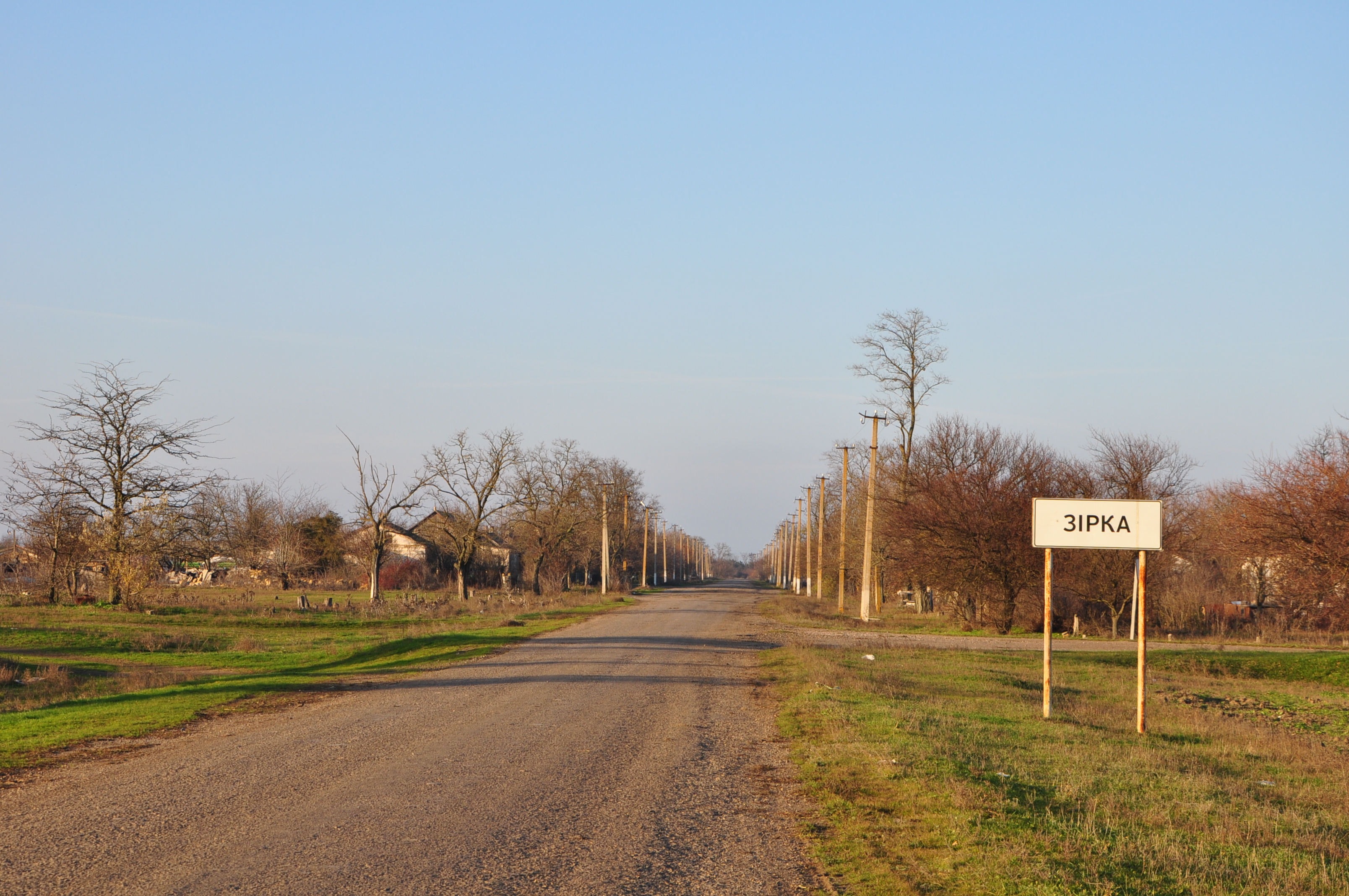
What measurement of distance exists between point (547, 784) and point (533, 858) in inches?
96.8

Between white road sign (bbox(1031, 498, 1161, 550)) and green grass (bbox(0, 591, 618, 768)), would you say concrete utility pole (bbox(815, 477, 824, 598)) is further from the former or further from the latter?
white road sign (bbox(1031, 498, 1161, 550))

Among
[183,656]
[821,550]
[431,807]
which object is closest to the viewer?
[431,807]

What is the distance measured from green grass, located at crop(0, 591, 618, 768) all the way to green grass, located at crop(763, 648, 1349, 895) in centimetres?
855

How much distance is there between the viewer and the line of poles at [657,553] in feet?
228

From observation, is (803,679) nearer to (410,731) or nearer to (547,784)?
(410,731)

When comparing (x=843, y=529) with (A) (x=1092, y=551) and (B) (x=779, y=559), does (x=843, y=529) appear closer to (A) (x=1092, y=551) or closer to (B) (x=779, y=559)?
(A) (x=1092, y=551)

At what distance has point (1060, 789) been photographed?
895 cm

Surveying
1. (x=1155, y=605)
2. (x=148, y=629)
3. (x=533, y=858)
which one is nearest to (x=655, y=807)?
(x=533, y=858)

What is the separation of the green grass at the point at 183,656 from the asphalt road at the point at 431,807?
6.14ft

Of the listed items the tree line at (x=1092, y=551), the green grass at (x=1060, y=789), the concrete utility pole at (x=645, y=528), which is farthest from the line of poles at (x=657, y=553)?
the green grass at (x=1060, y=789)

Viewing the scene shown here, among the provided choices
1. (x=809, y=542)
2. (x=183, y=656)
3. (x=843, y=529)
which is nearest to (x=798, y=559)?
(x=809, y=542)

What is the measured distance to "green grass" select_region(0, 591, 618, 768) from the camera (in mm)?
13617

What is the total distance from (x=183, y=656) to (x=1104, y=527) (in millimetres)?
21073

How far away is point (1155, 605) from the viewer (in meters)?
40.5
